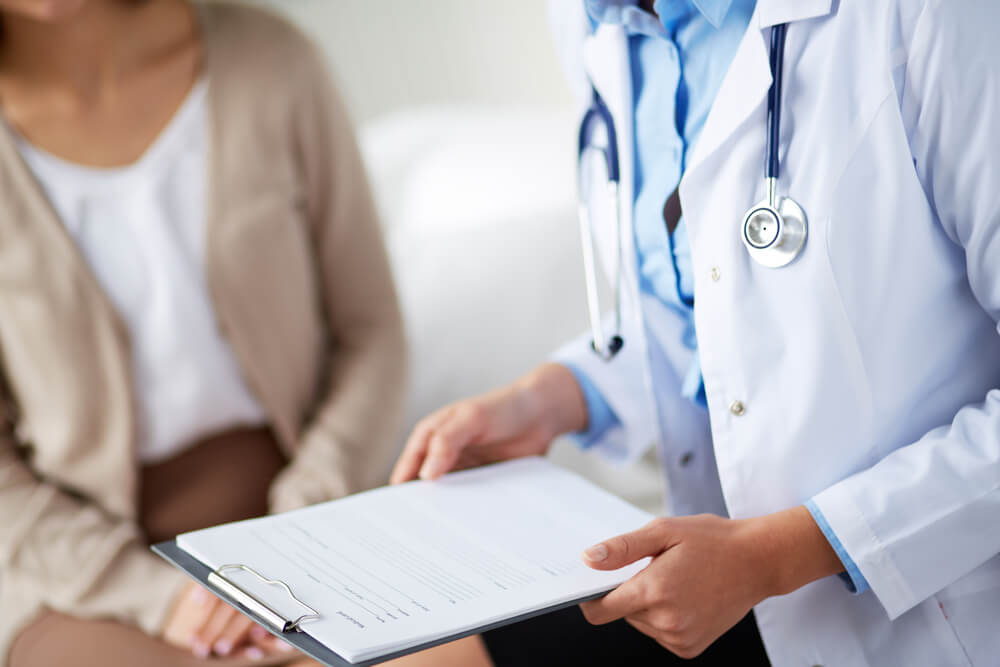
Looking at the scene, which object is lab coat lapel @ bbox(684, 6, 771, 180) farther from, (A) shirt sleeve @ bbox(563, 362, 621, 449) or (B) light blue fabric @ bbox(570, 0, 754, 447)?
(A) shirt sleeve @ bbox(563, 362, 621, 449)

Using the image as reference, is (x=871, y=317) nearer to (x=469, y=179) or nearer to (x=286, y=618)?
(x=286, y=618)

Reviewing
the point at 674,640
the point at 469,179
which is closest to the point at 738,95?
the point at 674,640

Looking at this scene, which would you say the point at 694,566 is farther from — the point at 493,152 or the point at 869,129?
the point at 493,152

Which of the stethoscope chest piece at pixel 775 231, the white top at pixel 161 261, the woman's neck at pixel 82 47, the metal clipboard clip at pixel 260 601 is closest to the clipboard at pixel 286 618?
the metal clipboard clip at pixel 260 601

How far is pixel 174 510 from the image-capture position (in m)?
1.13

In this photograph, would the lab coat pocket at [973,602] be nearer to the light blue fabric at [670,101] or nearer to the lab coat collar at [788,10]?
the light blue fabric at [670,101]

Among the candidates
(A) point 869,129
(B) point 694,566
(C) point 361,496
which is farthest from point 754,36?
(C) point 361,496

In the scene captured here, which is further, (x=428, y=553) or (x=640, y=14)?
(x=640, y=14)

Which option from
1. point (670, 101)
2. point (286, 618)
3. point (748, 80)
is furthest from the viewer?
point (670, 101)

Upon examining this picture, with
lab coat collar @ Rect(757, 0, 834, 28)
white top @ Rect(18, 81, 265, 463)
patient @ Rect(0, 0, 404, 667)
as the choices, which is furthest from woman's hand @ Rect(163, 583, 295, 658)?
lab coat collar @ Rect(757, 0, 834, 28)

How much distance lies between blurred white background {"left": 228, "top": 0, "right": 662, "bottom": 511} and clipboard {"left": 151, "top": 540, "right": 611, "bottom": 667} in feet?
2.52

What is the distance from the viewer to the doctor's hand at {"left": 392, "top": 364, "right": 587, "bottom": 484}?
0.89 metres

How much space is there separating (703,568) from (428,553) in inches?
8.6

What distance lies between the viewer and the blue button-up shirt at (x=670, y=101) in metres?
0.78
